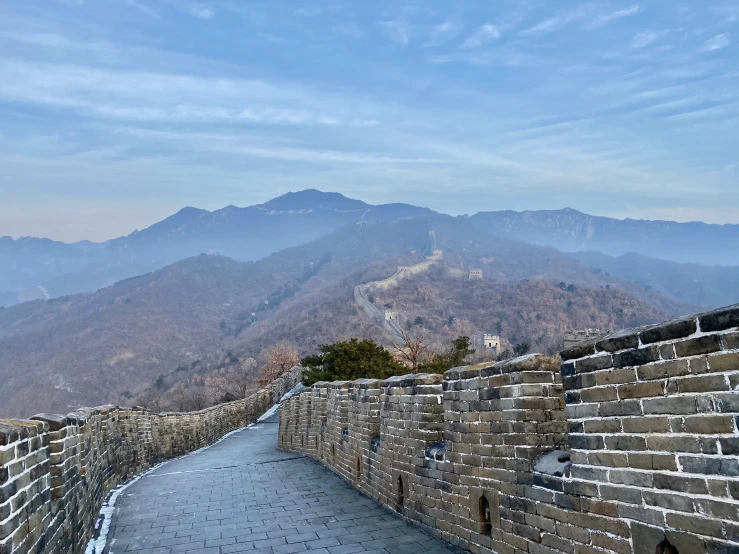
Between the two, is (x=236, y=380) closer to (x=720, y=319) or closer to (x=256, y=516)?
(x=256, y=516)

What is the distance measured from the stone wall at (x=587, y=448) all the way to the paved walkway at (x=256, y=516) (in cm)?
52

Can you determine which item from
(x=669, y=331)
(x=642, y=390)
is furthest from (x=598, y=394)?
(x=669, y=331)

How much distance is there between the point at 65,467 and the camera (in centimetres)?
542

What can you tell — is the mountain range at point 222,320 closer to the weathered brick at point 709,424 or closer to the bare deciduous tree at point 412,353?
the bare deciduous tree at point 412,353

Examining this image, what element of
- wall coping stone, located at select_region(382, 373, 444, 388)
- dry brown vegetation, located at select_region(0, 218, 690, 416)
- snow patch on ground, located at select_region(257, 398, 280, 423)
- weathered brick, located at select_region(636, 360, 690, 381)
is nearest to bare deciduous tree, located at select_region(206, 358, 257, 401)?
dry brown vegetation, located at select_region(0, 218, 690, 416)

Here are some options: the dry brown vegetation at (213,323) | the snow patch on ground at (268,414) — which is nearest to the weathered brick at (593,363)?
the snow patch on ground at (268,414)

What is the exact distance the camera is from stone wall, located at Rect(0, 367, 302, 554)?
11.6ft

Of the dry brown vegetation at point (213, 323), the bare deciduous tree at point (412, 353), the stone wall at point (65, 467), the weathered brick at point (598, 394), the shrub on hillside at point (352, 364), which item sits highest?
the dry brown vegetation at point (213, 323)

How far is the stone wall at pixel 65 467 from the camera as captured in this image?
3.54 meters

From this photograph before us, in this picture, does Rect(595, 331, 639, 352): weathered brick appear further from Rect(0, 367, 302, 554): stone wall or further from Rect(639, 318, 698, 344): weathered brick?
Rect(0, 367, 302, 554): stone wall

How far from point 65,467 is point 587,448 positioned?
181 inches

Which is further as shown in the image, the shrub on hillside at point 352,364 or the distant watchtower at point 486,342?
the distant watchtower at point 486,342

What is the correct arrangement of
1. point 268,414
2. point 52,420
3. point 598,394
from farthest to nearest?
1. point 268,414
2. point 52,420
3. point 598,394

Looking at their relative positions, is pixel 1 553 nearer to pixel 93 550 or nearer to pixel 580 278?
pixel 93 550
